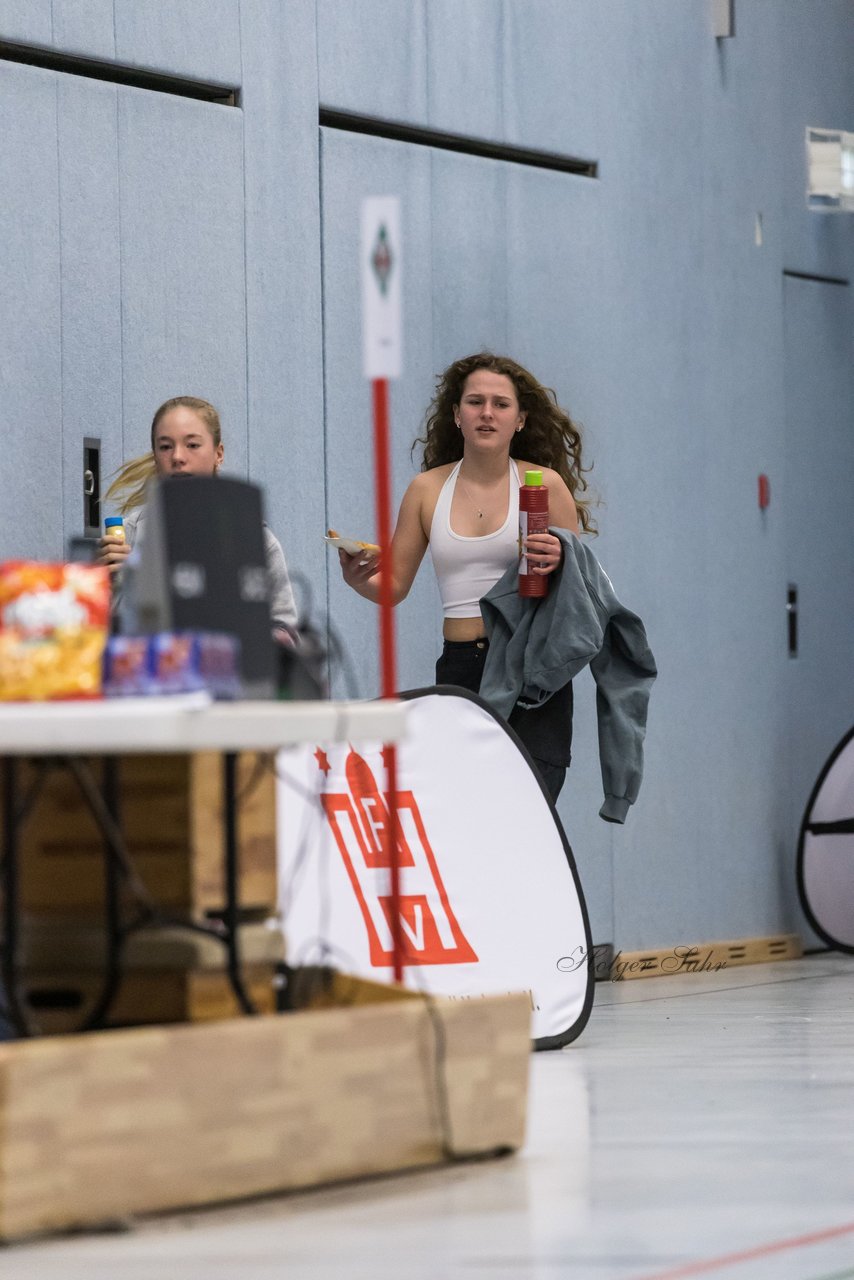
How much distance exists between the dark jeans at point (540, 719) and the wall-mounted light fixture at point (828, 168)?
10.1ft

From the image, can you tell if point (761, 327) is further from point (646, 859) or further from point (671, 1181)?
point (671, 1181)

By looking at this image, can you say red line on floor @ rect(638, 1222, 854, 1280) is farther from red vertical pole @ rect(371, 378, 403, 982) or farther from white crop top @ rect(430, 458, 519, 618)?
white crop top @ rect(430, 458, 519, 618)

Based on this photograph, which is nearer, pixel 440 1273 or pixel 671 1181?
pixel 440 1273

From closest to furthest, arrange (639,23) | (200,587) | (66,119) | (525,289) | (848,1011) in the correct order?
(200,587), (66,119), (848,1011), (525,289), (639,23)

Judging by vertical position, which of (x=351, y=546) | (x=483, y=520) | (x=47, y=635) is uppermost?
(x=483, y=520)

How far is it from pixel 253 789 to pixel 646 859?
3.78 metres

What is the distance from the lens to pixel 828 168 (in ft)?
25.1

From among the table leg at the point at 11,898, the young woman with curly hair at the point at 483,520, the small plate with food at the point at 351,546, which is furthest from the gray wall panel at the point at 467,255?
the table leg at the point at 11,898

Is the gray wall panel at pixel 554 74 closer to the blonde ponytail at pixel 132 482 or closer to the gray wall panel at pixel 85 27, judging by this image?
the gray wall panel at pixel 85 27

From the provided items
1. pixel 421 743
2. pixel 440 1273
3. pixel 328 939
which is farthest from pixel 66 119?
pixel 440 1273

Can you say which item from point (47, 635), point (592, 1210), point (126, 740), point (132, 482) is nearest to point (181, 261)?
point (132, 482)

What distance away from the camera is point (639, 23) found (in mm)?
6980

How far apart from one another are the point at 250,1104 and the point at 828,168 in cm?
549

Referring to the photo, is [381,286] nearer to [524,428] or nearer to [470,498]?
[470,498]
